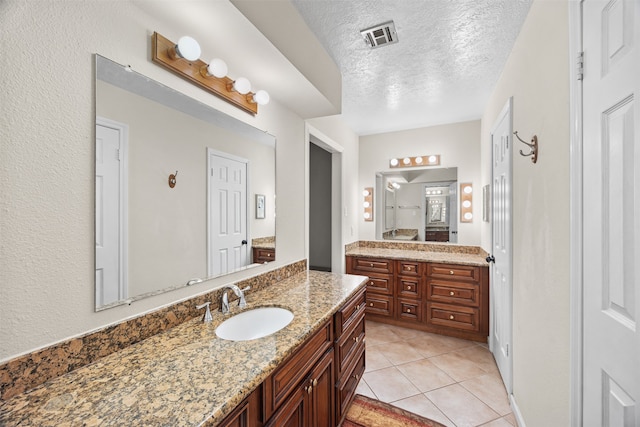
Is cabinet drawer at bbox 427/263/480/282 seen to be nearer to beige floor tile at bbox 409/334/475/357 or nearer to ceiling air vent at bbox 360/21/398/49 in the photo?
beige floor tile at bbox 409/334/475/357

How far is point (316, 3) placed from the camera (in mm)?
1516

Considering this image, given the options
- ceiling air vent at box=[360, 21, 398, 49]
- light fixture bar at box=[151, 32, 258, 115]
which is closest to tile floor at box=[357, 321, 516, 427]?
light fixture bar at box=[151, 32, 258, 115]

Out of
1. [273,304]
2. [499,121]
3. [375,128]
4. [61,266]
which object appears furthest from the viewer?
[375,128]

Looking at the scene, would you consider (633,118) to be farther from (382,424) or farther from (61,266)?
(382,424)

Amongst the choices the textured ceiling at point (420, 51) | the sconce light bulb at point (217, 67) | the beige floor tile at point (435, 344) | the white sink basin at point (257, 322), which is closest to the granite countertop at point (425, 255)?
the beige floor tile at point (435, 344)

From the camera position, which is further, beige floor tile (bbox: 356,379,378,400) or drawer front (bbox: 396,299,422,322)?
drawer front (bbox: 396,299,422,322)

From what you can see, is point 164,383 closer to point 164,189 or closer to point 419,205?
point 164,189

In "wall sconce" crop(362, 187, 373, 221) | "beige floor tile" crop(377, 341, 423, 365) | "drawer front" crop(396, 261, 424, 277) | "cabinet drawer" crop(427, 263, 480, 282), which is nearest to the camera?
"beige floor tile" crop(377, 341, 423, 365)

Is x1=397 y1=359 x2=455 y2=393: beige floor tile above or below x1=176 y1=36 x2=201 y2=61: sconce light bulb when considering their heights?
below

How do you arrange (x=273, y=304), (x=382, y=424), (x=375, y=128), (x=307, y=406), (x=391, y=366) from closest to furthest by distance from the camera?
(x=307, y=406), (x=273, y=304), (x=382, y=424), (x=391, y=366), (x=375, y=128)

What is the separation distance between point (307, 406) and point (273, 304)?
1.65ft

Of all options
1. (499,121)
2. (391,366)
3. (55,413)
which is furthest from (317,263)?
(55,413)

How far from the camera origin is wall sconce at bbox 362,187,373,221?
3906mm

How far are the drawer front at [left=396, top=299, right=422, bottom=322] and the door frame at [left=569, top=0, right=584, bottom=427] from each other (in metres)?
2.11
